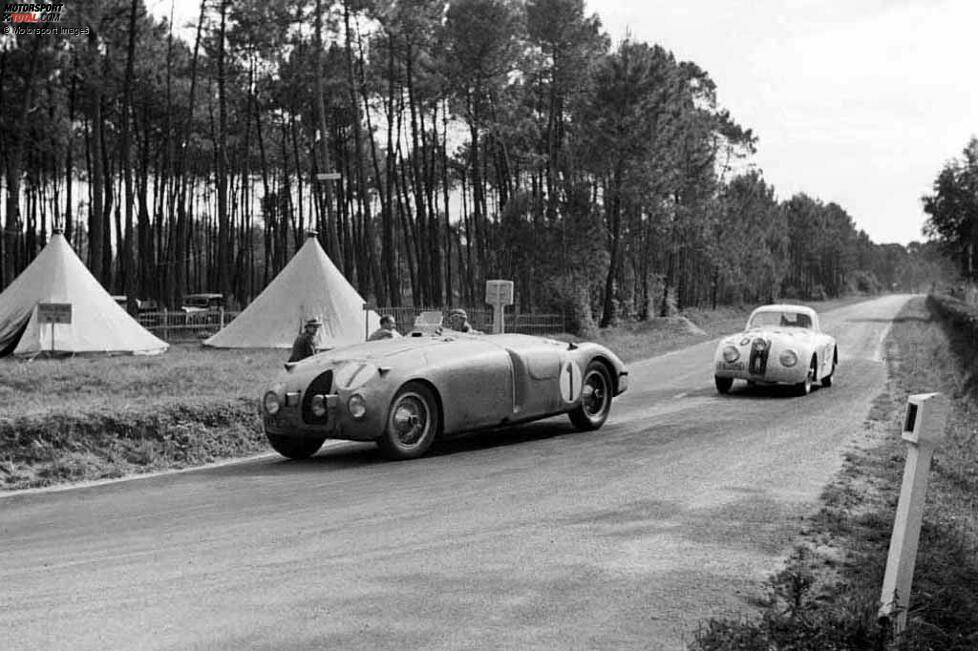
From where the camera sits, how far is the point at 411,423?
9828mm

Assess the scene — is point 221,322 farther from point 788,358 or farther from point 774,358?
point 788,358

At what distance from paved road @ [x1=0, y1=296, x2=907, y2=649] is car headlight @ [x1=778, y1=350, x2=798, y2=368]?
4999 millimetres

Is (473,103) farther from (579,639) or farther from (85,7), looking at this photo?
(579,639)

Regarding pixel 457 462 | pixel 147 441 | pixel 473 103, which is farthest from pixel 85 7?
pixel 457 462

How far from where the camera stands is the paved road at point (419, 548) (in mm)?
4582

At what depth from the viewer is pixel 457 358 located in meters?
10.3

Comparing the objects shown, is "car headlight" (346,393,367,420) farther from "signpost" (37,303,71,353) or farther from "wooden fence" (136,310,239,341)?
"wooden fence" (136,310,239,341)

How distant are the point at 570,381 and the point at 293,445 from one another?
11.1 ft

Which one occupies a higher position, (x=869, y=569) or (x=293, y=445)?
(x=293, y=445)

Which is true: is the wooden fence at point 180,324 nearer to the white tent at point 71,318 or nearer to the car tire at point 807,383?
the white tent at point 71,318

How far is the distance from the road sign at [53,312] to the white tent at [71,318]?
15 centimetres

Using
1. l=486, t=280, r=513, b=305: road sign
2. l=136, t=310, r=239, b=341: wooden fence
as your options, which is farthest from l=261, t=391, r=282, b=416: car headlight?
l=136, t=310, r=239, b=341: wooden fence

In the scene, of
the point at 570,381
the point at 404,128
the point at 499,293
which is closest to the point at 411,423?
the point at 570,381

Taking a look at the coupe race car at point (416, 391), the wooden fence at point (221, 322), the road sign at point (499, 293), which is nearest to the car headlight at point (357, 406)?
the coupe race car at point (416, 391)
